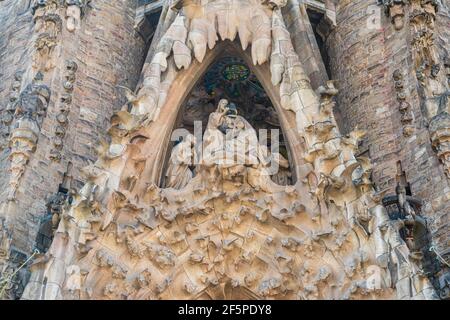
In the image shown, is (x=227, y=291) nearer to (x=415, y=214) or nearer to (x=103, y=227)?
(x=103, y=227)

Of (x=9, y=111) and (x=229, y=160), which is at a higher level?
(x=9, y=111)

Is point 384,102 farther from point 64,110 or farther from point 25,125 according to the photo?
point 25,125

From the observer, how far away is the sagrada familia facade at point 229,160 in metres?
8.82

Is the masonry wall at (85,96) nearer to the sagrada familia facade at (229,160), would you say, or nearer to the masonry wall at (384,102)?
the sagrada familia facade at (229,160)

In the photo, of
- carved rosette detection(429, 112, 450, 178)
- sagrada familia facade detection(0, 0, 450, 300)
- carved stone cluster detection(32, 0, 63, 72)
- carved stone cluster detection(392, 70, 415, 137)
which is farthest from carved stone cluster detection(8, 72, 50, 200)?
carved rosette detection(429, 112, 450, 178)

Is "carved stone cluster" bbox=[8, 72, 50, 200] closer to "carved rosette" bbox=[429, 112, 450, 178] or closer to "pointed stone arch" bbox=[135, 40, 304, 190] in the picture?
"pointed stone arch" bbox=[135, 40, 304, 190]

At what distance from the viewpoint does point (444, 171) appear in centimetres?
998

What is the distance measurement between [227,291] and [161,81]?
2884 mm

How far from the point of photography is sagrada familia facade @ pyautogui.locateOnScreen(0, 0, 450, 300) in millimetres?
8820

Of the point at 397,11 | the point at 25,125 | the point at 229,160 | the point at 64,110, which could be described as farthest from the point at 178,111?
the point at 397,11

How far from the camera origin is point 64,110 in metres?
11.4

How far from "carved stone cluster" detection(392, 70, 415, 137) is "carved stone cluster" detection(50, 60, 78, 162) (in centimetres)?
462

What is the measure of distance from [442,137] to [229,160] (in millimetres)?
2719
